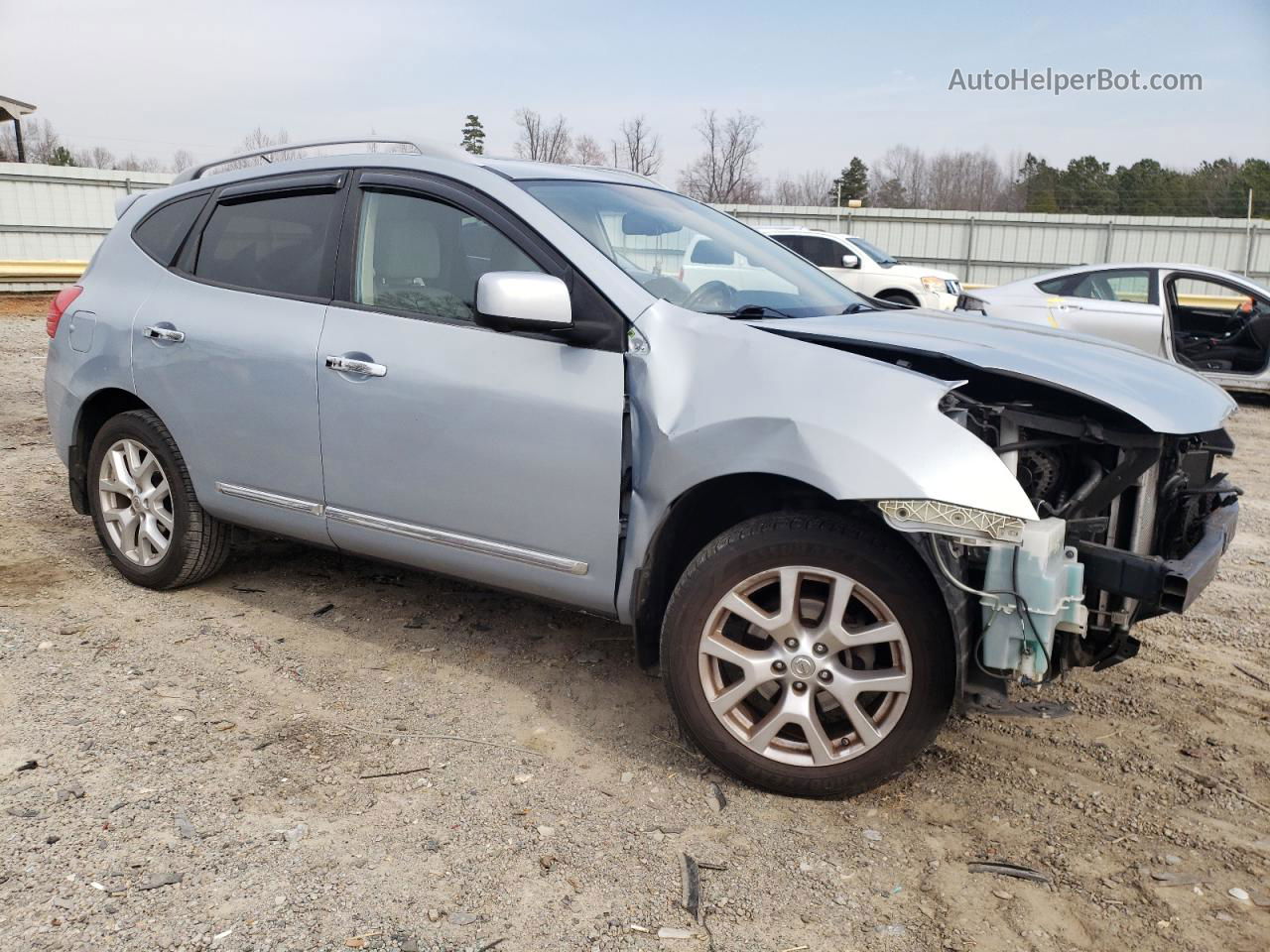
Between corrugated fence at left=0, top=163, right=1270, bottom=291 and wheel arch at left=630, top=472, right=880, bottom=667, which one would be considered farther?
corrugated fence at left=0, top=163, right=1270, bottom=291

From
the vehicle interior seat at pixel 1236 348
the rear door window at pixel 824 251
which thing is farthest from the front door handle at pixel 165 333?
the rear door window at pixel 824 251

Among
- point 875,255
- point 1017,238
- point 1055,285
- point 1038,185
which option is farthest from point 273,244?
point 1038,185

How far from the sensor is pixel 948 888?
2.59 m

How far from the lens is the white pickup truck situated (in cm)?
1440

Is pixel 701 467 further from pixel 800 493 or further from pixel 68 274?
pixel 68 274

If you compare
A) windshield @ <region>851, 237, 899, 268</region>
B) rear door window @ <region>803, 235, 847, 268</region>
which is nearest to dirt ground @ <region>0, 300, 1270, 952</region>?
rear door window @ <region>803, 235, 847, 268</region>

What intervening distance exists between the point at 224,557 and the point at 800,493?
2847 millimetres

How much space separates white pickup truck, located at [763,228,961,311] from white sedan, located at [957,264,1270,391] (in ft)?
11.4

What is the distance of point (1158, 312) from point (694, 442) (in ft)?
28.5

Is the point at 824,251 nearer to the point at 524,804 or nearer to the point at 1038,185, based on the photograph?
the point at 524,804

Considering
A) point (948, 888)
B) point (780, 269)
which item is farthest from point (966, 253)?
point (948, 888)

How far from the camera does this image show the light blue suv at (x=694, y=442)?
2.72 meters

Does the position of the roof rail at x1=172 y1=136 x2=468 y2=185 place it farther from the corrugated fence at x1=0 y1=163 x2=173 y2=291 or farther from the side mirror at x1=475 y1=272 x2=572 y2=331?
the corrugated fence at x1=0 y1=163 x2=173 y2=291

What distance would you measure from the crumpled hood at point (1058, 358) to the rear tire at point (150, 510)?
266 centimetres
